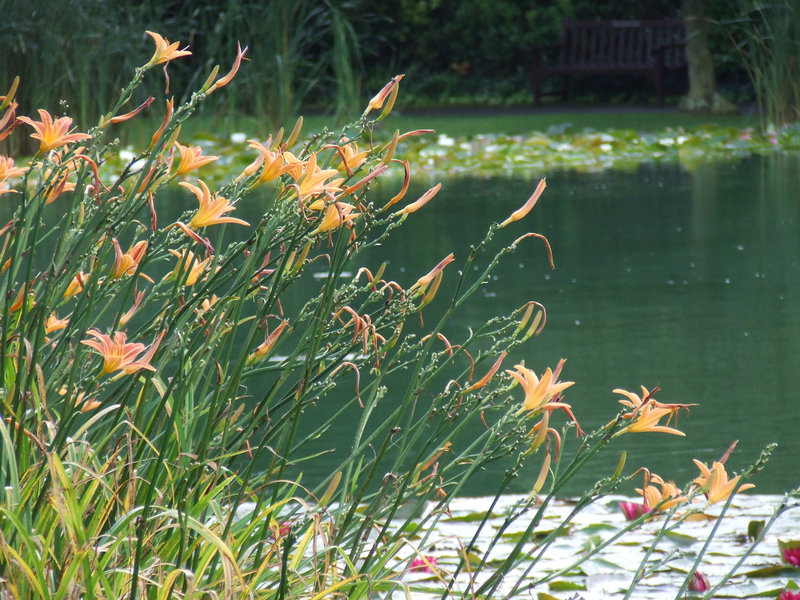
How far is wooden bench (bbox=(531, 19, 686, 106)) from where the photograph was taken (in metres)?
13.8

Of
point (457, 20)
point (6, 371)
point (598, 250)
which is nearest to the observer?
point (6, 371)

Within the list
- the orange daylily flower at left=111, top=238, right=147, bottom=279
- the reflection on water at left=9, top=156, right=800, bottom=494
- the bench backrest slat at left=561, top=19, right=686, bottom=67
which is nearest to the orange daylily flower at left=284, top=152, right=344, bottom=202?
the orange daylily flower at left=111, top=238, right=147, bottom=279

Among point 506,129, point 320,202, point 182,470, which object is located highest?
point 320,202

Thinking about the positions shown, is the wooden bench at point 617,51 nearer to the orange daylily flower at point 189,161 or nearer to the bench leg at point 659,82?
the bench leg at point 659,82

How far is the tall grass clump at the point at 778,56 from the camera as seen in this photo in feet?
29.5

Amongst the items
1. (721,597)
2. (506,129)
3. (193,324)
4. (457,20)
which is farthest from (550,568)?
(457,20)

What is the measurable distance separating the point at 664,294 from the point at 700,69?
9.24 meters

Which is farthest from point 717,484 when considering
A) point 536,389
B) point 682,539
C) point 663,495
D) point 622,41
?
point 622,41

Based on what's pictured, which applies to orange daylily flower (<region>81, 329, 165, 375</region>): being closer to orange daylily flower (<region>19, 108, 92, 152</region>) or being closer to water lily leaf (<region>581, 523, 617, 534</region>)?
→ orange daylily flower (<region>19, 108, 92, 152</region>)

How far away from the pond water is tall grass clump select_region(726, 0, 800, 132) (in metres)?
2.21

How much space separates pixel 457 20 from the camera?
52.1 feet

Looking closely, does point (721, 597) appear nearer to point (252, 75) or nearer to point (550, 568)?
point (550, 568)

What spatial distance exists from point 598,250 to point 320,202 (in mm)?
3685

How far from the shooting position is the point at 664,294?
3.99 metres
